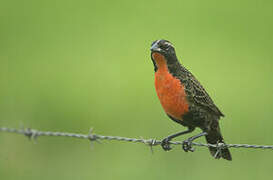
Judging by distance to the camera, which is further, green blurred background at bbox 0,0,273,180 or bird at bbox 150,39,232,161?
green blurred background at bbox 0,0,273,180

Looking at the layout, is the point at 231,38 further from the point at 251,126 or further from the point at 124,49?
the point at 251,126

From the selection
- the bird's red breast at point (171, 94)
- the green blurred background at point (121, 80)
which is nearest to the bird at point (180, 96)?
the bird's red breast at point (171, 94)

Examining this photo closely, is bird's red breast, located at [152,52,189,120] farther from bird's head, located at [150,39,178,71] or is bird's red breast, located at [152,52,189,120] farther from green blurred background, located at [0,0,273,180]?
green blurred background, located at [0,0,273,180]

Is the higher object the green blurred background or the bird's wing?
the green blurred background

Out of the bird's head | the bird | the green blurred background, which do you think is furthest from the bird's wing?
the green blurred background

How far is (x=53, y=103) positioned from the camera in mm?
14094

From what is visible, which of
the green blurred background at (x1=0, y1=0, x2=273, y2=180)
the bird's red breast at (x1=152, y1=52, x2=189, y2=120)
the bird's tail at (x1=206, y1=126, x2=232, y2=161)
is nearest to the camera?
the bird's red breast at (x1=152, y1=52, x2=189, y2=120)

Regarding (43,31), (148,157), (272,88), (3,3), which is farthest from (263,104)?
(3,3)

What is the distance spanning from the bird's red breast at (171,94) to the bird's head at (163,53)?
0.11 m

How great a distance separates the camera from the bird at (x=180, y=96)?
8086 mm

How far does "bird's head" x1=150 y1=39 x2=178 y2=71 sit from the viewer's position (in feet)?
27.1

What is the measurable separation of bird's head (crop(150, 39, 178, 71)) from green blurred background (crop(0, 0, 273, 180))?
2571 mm

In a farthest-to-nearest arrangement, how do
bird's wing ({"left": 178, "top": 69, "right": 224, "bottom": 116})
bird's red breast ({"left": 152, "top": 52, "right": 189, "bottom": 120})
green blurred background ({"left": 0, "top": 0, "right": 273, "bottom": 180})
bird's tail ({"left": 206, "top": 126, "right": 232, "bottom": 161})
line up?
green blurred background ({"left": 0, "top": 0, "right": 273, "bottom": 180})
bird's tail ({"left": 206, "top": 126, "right": 232, "bottom": 161})
bird's wing ({"left": 178, "top": 69, "right": 224, "bottom": 116})
bird's red breast ({"left": 152, "top": 52, "right": 189, "bottom": 120})

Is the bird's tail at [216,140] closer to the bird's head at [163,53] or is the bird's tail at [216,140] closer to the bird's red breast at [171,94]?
the bird's red breast at [171,94]
